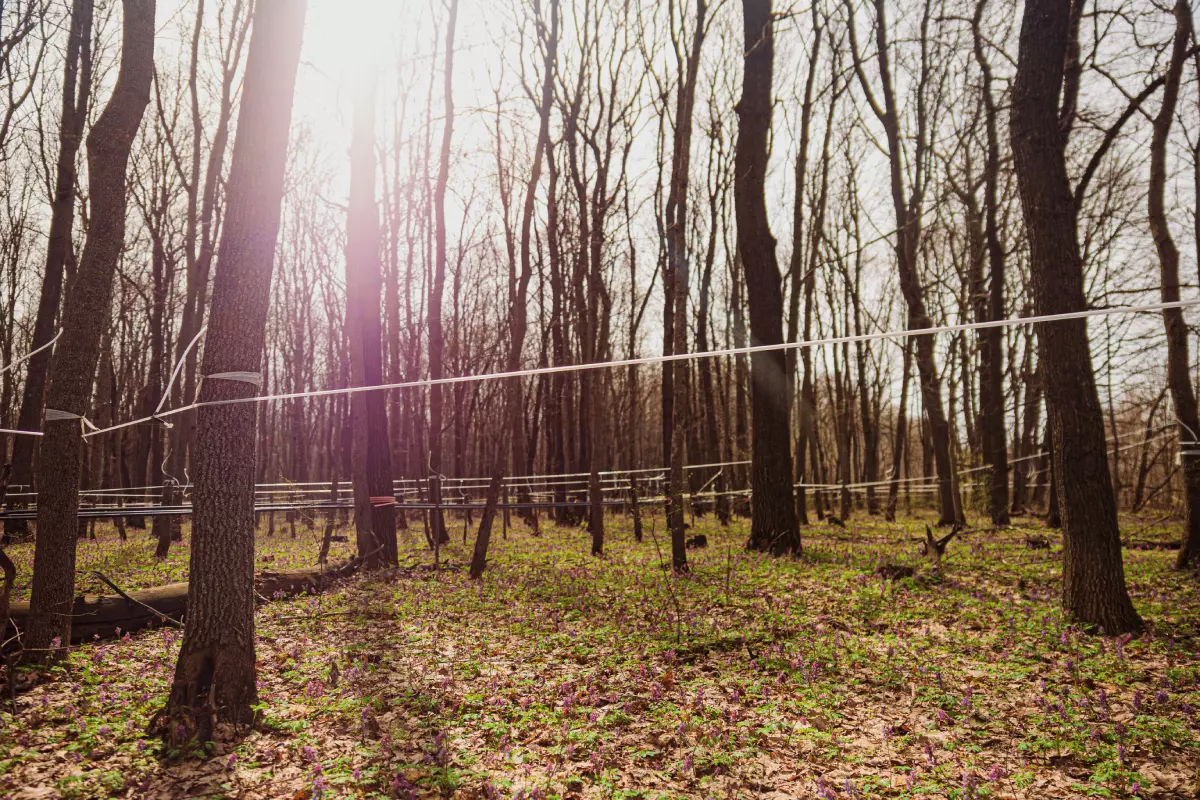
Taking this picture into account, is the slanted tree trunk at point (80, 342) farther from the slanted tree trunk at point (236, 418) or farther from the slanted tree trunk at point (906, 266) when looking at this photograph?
the slanted tree trunk at point (906, 266)

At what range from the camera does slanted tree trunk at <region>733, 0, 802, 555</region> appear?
9398 mm

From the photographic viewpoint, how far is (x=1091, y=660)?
14.4ft

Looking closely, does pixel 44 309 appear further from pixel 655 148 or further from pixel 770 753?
pixel 770 753

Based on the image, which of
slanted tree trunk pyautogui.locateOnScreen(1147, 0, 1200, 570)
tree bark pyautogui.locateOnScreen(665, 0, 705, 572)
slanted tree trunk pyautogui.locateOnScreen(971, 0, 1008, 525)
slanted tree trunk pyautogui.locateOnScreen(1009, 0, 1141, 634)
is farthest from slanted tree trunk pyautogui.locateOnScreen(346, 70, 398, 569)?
slanted tree trunk pyautogui.locateOnScreen(971, 0, 1008, 525)

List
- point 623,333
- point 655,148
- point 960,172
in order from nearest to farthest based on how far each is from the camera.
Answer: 1. point 960,172
2. point 655,148
3. point 623,333

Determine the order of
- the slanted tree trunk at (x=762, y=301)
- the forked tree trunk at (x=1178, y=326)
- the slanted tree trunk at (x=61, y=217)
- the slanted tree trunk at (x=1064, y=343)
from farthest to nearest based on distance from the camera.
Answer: the slanted tree trunk at (x=61, y=217)
the slanted tree trunk at (x=762, y=301)
the forked tree trunk at (x=1178, y=326)
the slanted tree trunk at (x=1064, y=343)

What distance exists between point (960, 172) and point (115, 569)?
1906 centimetres

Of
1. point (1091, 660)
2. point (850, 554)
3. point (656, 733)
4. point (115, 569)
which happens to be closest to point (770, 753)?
point (656, 733)

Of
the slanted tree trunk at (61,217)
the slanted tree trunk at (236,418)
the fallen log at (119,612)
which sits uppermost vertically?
the slanted tree trunk at (61,217)

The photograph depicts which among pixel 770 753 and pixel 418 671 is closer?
pixel 770 753

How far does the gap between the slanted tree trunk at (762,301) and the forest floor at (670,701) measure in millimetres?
2484

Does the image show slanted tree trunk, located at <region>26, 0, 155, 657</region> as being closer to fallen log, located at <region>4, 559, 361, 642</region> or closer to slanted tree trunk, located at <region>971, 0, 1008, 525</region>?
fallen log, located at <region>4, 559, 361, 642</region>

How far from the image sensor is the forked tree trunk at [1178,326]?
7457 mm

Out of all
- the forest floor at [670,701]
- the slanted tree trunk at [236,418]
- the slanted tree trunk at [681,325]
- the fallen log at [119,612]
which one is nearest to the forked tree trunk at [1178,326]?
the forest floor at [670,701]
